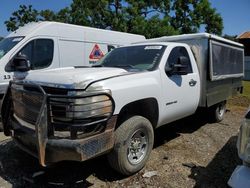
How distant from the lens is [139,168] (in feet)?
14.2

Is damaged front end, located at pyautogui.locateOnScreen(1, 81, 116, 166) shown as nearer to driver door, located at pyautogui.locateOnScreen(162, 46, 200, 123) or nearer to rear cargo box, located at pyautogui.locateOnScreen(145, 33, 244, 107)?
driver door, located at pyautogui.locateOnScreen(162, 46, 200, 123)

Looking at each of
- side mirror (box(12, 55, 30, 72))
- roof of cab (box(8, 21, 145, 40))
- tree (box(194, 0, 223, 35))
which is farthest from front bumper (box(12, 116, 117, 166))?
tree (box(194, 0, 223, 35))

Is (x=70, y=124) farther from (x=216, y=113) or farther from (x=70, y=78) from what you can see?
(x=216, y=113)

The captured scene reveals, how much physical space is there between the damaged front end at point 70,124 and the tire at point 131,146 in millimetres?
206

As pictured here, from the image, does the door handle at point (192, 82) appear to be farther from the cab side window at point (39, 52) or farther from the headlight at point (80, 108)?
the cab side window at point (39, 52)

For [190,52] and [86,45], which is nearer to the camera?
[190,52]

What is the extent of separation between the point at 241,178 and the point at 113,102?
1.75m

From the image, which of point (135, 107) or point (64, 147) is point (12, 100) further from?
point (135, 107)

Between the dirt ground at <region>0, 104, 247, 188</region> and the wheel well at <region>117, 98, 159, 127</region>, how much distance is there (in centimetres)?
77

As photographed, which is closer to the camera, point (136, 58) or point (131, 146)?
point (131, 146)

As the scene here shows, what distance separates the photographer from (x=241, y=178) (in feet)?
8.42

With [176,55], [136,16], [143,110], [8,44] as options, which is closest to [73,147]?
[143,110]

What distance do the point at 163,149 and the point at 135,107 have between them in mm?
1378

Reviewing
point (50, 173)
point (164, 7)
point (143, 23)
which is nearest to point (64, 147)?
point (50, 173)
